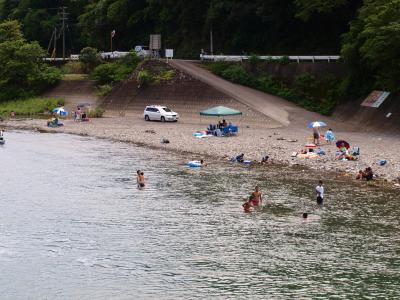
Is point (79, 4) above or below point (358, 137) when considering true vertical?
above

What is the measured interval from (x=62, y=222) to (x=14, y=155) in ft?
69.3

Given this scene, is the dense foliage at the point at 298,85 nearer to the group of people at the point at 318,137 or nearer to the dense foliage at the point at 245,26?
the dense foliage at the point at 245,26

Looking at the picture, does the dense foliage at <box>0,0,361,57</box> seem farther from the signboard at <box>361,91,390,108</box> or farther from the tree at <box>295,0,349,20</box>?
the signboard at <box>361,91,390,108</box>

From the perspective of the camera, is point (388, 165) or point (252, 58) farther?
point (252, 58)

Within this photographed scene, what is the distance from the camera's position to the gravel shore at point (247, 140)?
4447 cm

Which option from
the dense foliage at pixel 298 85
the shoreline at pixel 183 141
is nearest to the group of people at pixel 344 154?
the shoreline at pixel 183 141

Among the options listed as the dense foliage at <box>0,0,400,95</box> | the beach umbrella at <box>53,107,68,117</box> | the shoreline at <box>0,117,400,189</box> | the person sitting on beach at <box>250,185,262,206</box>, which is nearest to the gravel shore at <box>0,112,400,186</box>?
the shoreline at <box>0,117,400,189</box>

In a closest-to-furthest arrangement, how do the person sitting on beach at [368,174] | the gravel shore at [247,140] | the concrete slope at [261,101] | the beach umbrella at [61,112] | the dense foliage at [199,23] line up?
1. the person sitting on beach at [368,174]
2. the gravel shore at [247,140]
3. the concrete slope at [261,101]
4. the dense foliage at [199,23]
5. the beach umbrella at [61,112]

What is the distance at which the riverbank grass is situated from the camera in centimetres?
8100

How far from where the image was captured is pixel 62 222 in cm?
3350

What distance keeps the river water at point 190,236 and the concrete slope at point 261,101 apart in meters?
17.3

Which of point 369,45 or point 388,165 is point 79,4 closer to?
point 369,45

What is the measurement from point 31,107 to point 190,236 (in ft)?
182

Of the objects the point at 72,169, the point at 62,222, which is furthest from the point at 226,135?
the point at 62,222
